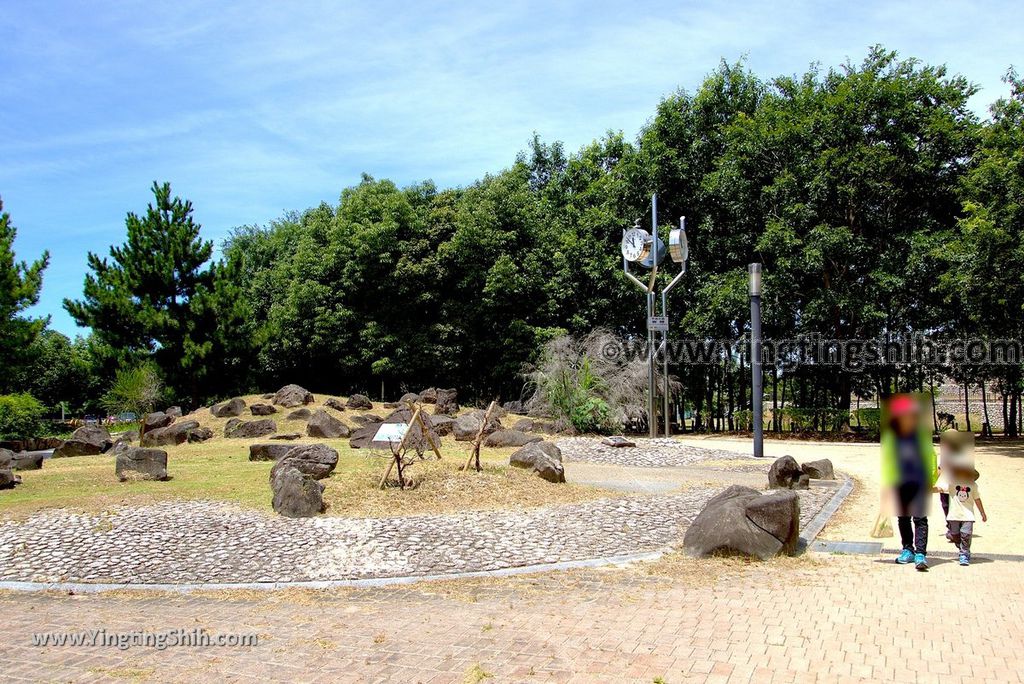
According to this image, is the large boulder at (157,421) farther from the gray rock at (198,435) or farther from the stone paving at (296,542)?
the stone paving at (296,542)

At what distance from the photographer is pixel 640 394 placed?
23.7 m

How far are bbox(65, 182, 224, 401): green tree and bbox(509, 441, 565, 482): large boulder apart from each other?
23087 millimetres

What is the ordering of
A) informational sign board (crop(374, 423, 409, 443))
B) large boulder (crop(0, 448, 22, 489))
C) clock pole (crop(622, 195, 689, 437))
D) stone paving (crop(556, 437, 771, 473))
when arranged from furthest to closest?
clock pole (crop(622, 195, 689, 437))
stone paving (crop(556, 437, 771, 473))
large boulder (crop(0, 448, 22, 489))
informational sign board (crop(374, 423, 409, 443))

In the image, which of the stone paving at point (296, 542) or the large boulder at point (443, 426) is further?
the large boulder at point (443, 426)

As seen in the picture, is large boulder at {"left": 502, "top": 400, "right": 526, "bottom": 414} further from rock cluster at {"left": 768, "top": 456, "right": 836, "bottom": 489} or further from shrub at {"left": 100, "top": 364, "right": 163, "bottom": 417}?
shrub at {"left": 100, "top": 364, "right": 163, "bottom": 417}

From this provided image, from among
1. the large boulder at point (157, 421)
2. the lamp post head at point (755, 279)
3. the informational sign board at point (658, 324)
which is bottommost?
the large boulder at point (157, 421)

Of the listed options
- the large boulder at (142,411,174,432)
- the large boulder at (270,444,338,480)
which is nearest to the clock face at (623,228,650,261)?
the large boulder at (270,444,338,480)

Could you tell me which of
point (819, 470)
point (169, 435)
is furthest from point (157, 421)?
point (819, 470)

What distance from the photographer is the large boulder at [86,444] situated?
1791 cm

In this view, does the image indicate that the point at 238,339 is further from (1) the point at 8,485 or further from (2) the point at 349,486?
(2) the point at 349,486

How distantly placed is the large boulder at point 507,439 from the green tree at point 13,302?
61.5ft

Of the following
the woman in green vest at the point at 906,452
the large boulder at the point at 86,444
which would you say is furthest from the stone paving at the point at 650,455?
the large boulder at the point at 86,444

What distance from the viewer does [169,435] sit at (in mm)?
20016

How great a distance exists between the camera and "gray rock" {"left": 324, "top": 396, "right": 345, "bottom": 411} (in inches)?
981
